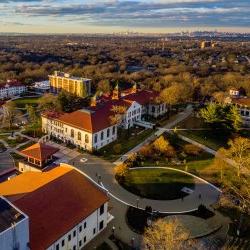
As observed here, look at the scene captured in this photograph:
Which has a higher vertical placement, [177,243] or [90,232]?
[177,243]

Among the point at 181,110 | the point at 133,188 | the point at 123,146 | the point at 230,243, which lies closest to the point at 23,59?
the point at 181,110

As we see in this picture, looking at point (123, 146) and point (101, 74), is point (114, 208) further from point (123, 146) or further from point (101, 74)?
point (101, 74)

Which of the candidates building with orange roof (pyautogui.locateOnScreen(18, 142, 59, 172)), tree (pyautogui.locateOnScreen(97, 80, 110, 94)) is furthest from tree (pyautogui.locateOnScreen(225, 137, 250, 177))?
tree (pyautogui.locateOnScreen(97, 80, 110, 94))

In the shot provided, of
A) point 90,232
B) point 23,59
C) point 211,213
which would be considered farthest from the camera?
point 23,59

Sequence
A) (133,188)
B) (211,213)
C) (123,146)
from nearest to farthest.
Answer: (211,213) < (133,188) < (123,146)

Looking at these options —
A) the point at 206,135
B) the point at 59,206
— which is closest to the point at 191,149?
the point at 206,135

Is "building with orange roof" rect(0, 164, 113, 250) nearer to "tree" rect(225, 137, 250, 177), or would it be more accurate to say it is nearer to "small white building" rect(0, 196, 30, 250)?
"small white building" rect(0, 196, 30, 250)

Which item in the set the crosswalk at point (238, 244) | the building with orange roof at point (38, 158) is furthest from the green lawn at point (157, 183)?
the building with orange roof at point (38, 158)
